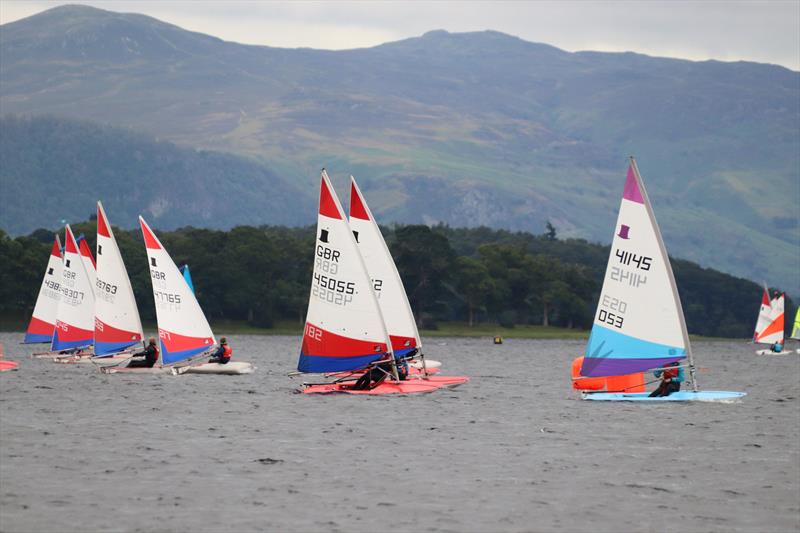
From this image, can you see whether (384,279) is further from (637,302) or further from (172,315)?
(172,315)

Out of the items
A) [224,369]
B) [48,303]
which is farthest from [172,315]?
[48,303]

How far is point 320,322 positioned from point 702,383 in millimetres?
33899

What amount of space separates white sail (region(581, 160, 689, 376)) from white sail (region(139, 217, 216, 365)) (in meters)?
24.8

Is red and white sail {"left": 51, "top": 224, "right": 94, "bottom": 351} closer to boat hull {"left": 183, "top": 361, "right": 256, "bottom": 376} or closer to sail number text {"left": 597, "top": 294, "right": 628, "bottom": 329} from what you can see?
boat hull {"left": 183, "top": 361, "right": 256, "bottom": 376}

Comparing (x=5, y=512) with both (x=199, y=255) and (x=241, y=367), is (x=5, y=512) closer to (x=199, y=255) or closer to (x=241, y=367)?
(x=241, y=367)

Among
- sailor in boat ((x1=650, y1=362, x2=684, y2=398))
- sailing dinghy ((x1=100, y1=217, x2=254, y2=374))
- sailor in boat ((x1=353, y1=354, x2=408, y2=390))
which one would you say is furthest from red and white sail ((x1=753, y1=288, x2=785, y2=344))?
sailor in boat ((x1=353, y1=354, x2=408, y2=390))

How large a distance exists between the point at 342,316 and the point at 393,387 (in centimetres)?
355

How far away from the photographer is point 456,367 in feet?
311

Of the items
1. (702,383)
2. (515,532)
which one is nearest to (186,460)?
(515,532)

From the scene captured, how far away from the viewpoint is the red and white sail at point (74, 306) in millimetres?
82750

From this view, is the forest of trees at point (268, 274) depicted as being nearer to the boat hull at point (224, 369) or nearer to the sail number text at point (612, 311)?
the boat hull at point (224, 369)

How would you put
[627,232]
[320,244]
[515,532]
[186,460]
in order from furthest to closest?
[320,244]
[627,232]
[186,460]
[515,532]

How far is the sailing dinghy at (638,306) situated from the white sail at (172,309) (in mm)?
24740

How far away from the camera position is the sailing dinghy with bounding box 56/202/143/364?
234 ft
